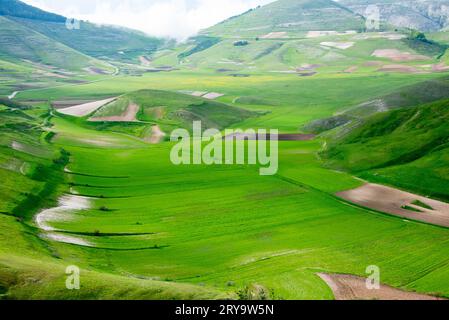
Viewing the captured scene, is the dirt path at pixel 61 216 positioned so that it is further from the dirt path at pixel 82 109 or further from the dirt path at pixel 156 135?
the dirt path at pixel 82 109

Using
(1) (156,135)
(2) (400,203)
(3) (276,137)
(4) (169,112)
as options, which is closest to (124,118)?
(4) (169,112)

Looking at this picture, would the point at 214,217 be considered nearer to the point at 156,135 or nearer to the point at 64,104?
the point at 156,135

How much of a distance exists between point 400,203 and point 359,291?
107 ft

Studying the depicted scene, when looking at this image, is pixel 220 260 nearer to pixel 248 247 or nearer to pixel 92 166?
pixel 248 247

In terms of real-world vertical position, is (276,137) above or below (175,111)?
below

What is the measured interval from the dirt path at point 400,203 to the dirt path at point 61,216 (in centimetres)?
4022

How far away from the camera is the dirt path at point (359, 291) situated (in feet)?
155

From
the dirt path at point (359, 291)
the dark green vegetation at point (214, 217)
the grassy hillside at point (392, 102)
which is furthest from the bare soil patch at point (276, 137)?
the dirt path at point (359, 291)

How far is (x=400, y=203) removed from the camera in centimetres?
7756

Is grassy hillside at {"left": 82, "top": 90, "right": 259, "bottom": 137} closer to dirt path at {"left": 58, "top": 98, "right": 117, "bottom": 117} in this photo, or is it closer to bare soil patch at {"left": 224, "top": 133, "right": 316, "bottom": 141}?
dirt path at {"left": 58, "top": 98, "right": 117, "bottom": 117}

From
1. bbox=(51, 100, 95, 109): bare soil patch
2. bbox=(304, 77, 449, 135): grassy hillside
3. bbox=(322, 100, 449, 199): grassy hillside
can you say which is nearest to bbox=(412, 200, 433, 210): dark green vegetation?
bbox=(322, 100, 449, 199): grassy hillside

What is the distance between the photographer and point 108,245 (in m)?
63.2

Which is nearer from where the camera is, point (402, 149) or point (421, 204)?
point (421, 204)

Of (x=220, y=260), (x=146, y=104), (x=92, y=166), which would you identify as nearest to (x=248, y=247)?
(x=220, y=260)
